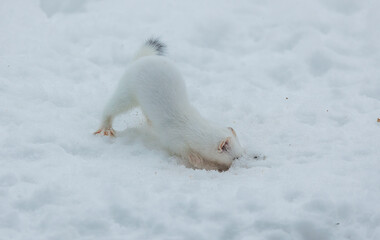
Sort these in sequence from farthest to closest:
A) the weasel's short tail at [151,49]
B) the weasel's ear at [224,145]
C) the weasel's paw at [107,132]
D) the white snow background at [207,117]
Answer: the weasel's short tail at [151,49]
the weasel's paw at [107,132]
the weasel's ear at [224,145]
the white snow background at [207,117]

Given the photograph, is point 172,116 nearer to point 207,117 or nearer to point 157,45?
point 207,117

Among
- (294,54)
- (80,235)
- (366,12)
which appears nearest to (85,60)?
(294,54)

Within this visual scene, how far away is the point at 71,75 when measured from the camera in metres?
5.93

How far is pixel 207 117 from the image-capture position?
546 centimetres

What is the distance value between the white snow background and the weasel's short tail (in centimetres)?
70

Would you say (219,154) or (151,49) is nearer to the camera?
(219,154)

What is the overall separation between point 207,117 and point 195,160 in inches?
38.7

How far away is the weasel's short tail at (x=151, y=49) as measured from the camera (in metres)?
5.41

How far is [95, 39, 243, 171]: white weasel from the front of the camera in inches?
179

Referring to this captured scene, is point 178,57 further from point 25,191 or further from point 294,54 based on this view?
point 25,191

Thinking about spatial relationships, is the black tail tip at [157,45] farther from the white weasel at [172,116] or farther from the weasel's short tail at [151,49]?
the white weasel at [172,116]

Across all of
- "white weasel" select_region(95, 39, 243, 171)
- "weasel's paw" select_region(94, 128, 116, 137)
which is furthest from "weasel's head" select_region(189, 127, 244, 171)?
"weasel's paw" select_region(94, 128, 116, 137)

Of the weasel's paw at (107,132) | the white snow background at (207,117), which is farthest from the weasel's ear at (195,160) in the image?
the weasel's paw at (107,132)

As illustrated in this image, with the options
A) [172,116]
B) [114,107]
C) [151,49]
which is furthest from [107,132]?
[151,49]
